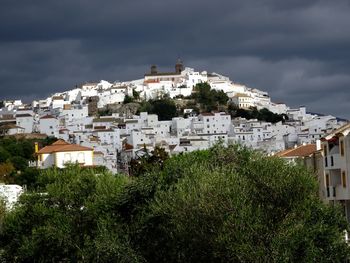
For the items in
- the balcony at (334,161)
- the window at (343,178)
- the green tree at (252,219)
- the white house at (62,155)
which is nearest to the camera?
the green tree at (252,219)

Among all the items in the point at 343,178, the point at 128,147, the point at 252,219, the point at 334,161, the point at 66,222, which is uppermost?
the point at 128,147

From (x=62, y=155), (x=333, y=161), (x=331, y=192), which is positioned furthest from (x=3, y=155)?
(x=333, y=161)

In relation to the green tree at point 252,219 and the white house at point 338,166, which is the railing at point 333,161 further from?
the green tree at point 252,219

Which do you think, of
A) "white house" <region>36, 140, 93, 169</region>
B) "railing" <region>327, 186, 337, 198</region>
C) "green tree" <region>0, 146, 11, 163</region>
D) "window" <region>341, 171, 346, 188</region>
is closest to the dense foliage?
"window" <region>341, 171, 346, 188</region>

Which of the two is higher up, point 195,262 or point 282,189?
point 282,189

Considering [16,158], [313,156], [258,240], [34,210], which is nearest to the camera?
[258,240]

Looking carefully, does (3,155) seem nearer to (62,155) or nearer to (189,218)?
(62,155)

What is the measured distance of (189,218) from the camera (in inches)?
1258

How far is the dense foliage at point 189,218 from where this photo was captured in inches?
1211

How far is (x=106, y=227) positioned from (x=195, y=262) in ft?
27.3

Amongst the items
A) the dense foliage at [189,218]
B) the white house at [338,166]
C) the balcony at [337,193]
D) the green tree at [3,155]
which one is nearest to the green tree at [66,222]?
the dense foliage at [189,218]

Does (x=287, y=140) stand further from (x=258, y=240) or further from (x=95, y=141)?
(x=258, y=240)

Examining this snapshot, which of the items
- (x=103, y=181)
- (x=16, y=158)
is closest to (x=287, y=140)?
(x=16, y=158)

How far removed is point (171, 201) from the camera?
33.8m
